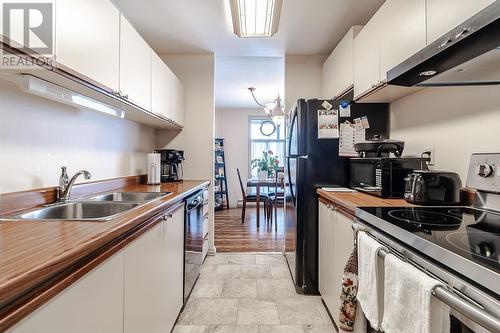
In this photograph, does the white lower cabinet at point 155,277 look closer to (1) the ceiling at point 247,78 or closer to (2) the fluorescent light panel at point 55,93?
(2) the fluorescent light panel at point 55,93

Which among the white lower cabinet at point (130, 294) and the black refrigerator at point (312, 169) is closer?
the white lower cabinet at point (130, 294)

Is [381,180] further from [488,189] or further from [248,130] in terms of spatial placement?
[248,130]

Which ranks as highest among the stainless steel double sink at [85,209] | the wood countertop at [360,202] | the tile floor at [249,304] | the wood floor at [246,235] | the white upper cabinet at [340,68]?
the white upper cabinet at [340,68]

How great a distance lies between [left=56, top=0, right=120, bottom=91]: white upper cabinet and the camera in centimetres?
117

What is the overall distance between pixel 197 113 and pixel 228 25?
3.54 ft

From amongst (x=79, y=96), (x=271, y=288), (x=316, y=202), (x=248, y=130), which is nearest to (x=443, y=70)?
(x=316, y=202)

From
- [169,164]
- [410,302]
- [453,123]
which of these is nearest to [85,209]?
[169,164]

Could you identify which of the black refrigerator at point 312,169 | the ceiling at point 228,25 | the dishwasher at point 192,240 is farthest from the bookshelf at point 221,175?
the black refrigerator at point 312,169

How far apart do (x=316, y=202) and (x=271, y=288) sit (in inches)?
33.6

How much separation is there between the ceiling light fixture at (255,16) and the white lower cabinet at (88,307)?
1.86m

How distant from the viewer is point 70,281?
0.71 metres

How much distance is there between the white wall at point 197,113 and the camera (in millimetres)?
3277

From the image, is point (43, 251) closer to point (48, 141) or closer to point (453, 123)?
Answer: point (48, 141)

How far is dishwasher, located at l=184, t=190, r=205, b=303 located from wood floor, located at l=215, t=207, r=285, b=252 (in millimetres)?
1013
